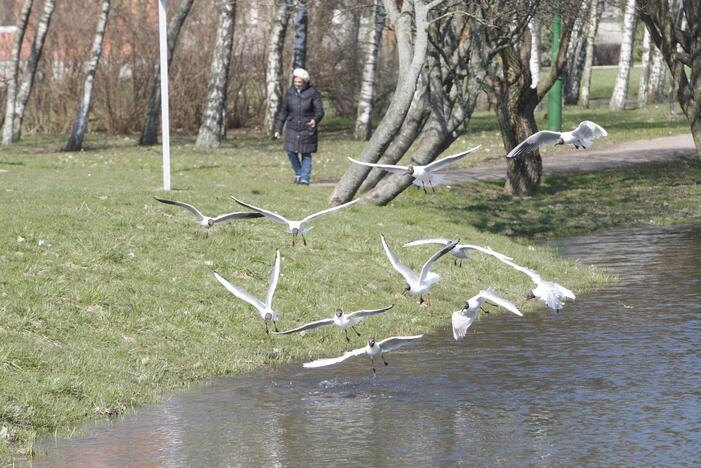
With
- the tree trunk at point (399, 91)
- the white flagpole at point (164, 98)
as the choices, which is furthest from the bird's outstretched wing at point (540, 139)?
the white flagpole at point (164, 98)

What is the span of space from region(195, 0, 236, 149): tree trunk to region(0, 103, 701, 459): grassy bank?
896 cm

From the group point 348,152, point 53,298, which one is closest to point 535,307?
point 53,298

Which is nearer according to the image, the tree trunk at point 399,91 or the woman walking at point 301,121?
the tree trunk at point 399,91

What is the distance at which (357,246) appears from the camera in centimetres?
1596

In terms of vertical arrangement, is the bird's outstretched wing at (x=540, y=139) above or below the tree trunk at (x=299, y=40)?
below

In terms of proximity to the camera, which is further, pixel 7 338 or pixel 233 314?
pixel 233 314

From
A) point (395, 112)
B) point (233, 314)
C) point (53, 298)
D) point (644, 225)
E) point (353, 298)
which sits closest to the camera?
point (53, 298)

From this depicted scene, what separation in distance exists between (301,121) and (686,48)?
26.7 feet

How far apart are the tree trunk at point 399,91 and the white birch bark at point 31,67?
1451 centimetres

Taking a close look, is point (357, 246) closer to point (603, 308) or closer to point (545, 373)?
point (603, 308)

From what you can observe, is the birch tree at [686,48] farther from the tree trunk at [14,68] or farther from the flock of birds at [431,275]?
the tree trunk at [14,68]

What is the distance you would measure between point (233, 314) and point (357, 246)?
3.52 meters

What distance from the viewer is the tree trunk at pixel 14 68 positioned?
32.2 metres

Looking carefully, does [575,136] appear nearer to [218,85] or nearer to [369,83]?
[218,85]
